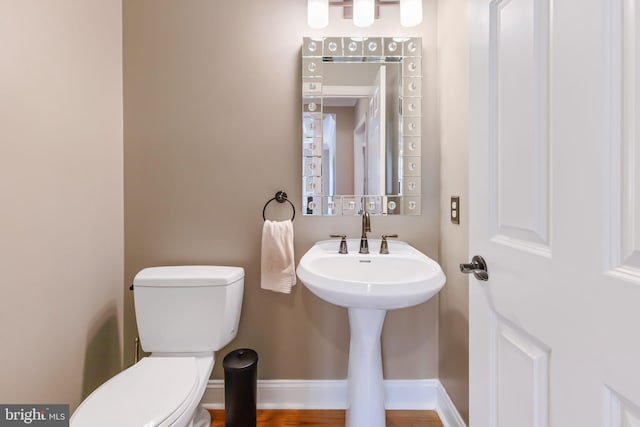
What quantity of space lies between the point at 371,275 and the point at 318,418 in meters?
0.78

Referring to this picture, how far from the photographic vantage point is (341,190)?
158cm

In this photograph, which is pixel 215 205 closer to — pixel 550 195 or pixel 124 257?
pixel 124 257

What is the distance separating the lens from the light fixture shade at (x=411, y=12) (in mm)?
1471

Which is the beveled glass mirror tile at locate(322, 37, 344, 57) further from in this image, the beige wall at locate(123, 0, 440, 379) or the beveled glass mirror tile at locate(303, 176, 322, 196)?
the beveled glass mirror tile at locate(303, 176, 322, 196)

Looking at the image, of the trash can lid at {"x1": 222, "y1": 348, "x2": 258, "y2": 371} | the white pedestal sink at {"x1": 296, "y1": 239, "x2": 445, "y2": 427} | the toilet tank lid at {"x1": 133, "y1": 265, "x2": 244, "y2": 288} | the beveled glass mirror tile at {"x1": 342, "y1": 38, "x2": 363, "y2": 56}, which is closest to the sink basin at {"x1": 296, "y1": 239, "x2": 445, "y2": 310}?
the white pedestal sink at {"x1": 296, "y1": 239, "x2": 445, "y2": 427}

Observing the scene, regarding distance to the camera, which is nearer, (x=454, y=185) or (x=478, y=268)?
(x=478, y=268)

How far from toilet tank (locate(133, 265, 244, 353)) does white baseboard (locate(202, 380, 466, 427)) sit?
0.39 m

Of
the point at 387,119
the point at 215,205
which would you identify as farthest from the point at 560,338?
the point at 215,205

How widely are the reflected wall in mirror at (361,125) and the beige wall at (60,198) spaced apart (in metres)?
0.95

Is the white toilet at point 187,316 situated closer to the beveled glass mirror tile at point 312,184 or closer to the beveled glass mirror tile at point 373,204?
the beveled glass mirror tile at point 312,184

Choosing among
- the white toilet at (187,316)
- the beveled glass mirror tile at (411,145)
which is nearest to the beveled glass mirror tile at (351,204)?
the beveled glass mirror tile at (411,145)

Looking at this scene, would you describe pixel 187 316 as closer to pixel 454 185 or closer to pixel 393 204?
A: pixel 393 204

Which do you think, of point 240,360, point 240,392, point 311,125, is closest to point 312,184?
point 311,125

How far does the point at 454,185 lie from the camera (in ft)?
4.59
